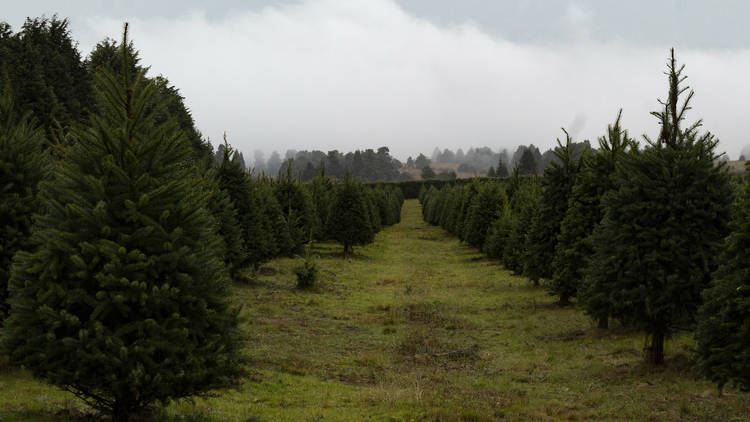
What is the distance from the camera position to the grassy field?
10.7 m

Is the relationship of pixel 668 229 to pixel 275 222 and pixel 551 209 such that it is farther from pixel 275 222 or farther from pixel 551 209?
pixel 275 222

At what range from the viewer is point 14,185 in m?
11.0

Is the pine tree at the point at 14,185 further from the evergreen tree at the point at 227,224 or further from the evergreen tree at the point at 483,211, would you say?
the evergreen tree at the point at 483,211

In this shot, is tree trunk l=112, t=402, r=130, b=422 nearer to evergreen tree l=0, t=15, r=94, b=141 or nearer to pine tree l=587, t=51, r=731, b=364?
pine tree l=587, t=51, r=731, b=364

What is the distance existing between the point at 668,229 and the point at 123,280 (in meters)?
11.8

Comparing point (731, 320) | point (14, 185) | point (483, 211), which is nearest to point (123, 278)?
point (14, 185)

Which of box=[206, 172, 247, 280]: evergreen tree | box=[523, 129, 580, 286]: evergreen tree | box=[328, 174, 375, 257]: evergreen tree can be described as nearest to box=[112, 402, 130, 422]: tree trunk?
box=[206, 172, 247, 280]: evergreen tree

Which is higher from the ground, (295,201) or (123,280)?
(295,201)

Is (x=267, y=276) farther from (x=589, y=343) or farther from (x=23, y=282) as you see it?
(x=23, y=282)

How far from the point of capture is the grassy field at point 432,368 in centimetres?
1066

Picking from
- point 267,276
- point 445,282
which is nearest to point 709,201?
point 445,282

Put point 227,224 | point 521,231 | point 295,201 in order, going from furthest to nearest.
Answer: point 295,201 < point 521,231 < point 227,224

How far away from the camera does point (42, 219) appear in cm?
784

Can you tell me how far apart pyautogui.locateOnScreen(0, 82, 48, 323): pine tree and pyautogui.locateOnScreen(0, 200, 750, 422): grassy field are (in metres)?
2.62
